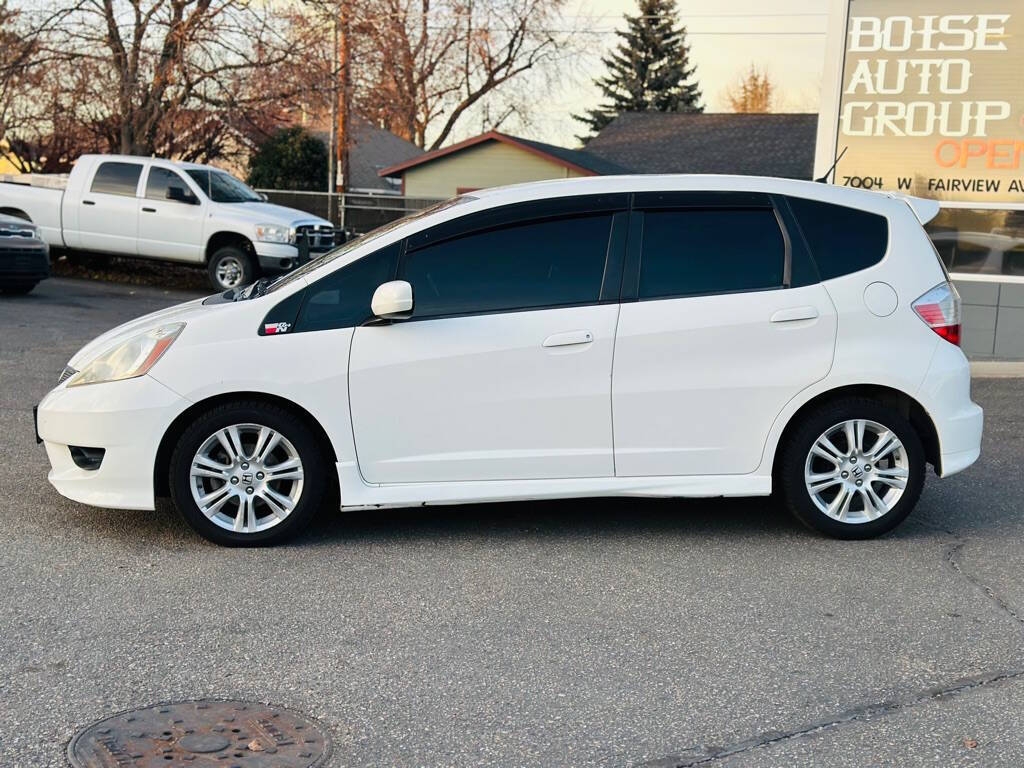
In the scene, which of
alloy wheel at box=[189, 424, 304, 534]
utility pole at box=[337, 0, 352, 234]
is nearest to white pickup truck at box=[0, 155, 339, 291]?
utility pole at box=[337, 0, 352, 234]

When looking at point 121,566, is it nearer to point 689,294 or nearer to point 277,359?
point 277,359

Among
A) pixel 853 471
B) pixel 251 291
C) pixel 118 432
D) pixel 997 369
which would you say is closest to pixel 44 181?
pixel 997 369

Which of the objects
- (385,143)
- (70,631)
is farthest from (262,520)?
(385,143)

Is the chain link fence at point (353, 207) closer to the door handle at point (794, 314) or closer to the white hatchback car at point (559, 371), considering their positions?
the white hatchback car at point (559, 371)

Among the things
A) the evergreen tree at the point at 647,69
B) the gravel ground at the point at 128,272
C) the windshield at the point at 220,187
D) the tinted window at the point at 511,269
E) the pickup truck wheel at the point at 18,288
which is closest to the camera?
the tinted window at the point at 511,269

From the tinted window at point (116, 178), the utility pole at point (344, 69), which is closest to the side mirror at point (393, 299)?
the tinted window at point (116, 178)

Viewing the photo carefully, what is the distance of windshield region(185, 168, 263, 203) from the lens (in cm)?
1875

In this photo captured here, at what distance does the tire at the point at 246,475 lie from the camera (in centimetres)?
567

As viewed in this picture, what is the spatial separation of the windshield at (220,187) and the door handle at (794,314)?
14277mm

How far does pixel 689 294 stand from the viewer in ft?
19.4

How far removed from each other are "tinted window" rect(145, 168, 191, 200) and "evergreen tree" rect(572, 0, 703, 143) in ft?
144

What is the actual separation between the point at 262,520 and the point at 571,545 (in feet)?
4.92

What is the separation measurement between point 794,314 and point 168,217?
14559 millimetres

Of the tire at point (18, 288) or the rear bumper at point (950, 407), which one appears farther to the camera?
the tire at point (18, 288)
